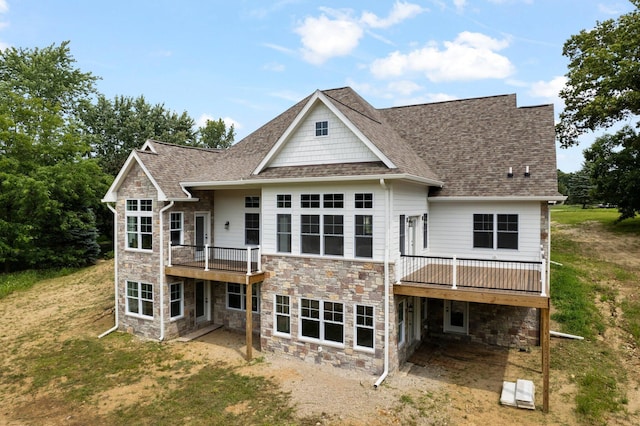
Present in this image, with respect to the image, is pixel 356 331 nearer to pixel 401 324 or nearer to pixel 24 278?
pixel 401 324

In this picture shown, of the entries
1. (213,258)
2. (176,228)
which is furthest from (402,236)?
(176,228)


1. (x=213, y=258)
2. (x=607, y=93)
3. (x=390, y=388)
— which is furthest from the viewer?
(x=607, y=93)

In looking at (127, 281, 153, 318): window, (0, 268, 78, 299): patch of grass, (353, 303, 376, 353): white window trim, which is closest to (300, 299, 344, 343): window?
(353, 303, 376, 353): white window trim

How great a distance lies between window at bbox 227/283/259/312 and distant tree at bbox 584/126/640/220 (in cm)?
2428

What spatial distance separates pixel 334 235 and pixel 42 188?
22.1 m

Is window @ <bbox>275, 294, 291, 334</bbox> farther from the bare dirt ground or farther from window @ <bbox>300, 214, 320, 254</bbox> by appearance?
window @ <bbox>300, 214, 320, 254</bbox>

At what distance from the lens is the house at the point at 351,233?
1182 centimetres

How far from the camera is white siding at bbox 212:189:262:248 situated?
1652 centimetres

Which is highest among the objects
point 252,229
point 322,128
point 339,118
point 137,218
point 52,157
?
point 52,157

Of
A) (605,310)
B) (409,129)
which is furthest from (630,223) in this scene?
(409,129)

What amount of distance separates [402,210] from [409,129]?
701 centimetres

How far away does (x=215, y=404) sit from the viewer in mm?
10391

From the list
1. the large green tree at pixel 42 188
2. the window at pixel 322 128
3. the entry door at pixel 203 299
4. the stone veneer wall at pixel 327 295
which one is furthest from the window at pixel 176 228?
the large green tree at pixel 42 188

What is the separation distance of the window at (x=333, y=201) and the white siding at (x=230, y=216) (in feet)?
14.7
